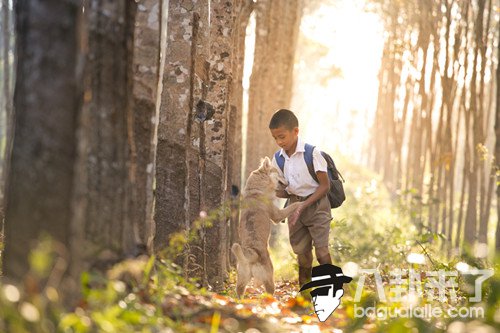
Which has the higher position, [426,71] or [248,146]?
[426,71]

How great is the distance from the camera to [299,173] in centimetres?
865

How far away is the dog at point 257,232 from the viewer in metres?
7.99

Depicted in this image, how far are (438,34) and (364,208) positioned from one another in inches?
214

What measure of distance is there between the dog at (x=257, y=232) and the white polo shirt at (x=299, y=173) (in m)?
0.37

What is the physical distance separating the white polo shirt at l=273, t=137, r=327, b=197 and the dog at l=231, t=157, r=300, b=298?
1.20 feet

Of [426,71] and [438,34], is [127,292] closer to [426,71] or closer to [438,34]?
[438,34]

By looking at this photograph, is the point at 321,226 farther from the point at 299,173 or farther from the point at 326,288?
the point at 326,288

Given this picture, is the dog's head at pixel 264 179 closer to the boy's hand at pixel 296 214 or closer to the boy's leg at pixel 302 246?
the boy's hand at pixel 296 214

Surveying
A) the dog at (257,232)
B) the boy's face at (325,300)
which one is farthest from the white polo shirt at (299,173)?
the boy's face at (325,300)

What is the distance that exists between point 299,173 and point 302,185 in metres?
0.14

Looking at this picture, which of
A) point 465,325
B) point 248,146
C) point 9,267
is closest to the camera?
point 9,267

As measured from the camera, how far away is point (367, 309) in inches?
245

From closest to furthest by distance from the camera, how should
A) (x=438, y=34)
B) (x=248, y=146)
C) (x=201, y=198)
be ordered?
1. (x=201, y=198)
2. (x=248, y=146)
3. (x=438, y=34)

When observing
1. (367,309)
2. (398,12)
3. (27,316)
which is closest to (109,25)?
(27,316)
